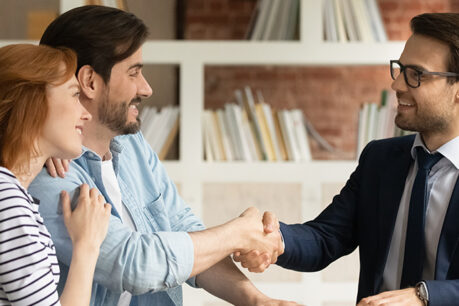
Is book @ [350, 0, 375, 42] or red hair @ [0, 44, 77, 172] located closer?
red hair @ [0, 44, 77, 172]

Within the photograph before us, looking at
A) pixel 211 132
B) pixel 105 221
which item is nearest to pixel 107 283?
pixel 105 221

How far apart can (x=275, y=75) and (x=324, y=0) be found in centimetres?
201

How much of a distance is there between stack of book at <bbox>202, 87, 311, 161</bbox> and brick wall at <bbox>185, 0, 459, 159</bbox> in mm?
1933

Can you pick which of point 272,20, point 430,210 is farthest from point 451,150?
point 272,20

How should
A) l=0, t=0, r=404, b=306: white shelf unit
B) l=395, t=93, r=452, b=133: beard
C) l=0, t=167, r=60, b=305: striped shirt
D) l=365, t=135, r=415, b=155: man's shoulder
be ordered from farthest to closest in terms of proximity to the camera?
1. l=0, t=0, r=404, b=306: white shelf unit
2. l=365, t=135, r=415, b=155: man's shoulder
3. l=395, t=93, r=452, b=133: beard
4. l=0, t=167, r=60, b=305: striped shirt

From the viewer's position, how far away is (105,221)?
1521 mm

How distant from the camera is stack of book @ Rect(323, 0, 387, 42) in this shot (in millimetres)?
3410

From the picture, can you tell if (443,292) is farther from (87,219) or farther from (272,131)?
(272,131)

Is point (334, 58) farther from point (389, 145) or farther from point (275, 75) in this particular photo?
point (275, 75)

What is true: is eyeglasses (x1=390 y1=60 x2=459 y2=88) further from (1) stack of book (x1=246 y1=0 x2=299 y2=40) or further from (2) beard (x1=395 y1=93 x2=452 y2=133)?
(1) stack of book (x1=246 y1=0 x2=299 y2=40)

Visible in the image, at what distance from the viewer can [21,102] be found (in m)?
1.41

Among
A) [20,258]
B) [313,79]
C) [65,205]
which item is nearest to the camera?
[20,258]

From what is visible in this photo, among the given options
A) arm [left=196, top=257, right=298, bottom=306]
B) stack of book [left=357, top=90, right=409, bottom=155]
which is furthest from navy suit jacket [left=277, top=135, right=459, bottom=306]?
stack of book [left=357, top=90, right=409, bottom=155]

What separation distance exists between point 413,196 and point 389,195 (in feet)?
0.31
